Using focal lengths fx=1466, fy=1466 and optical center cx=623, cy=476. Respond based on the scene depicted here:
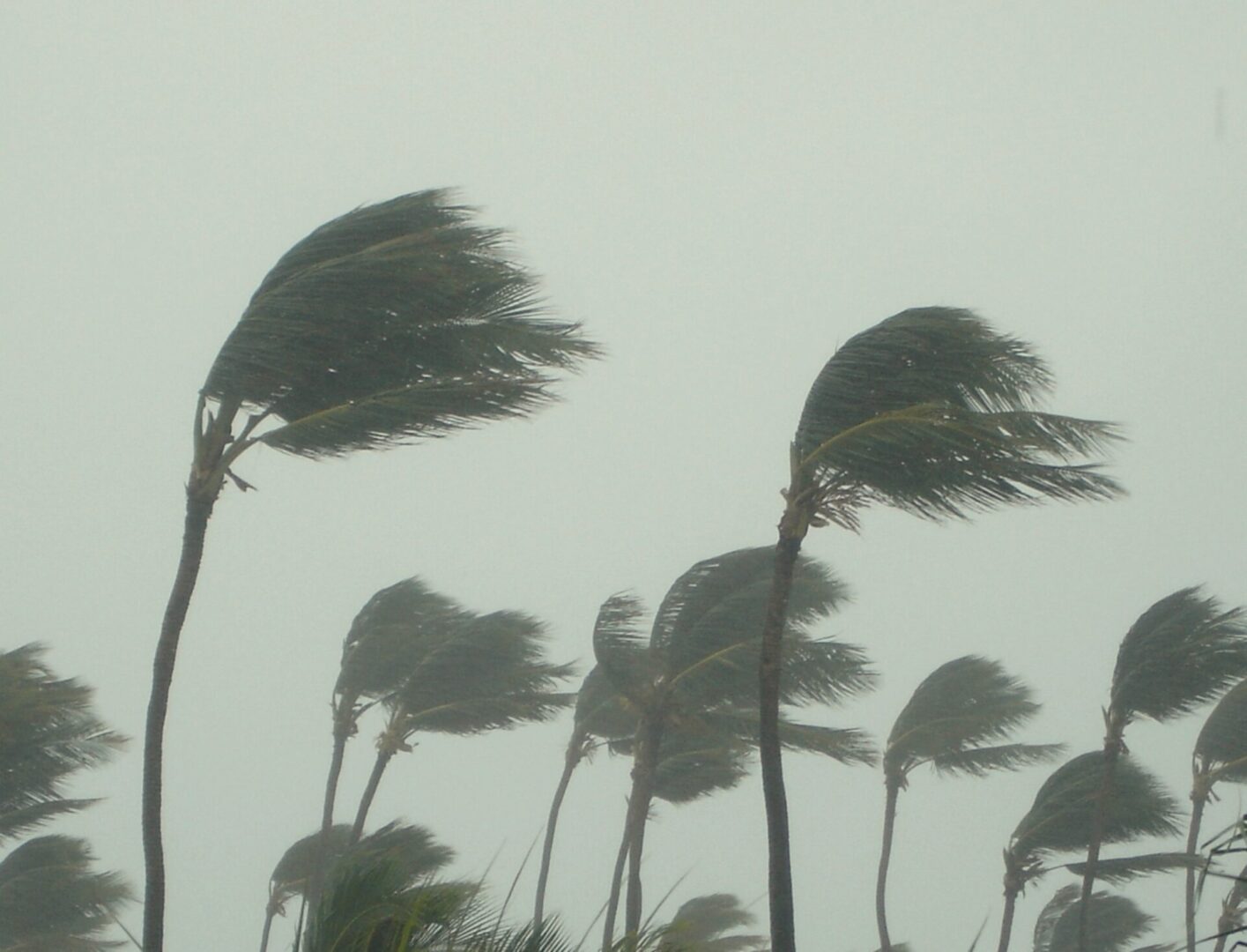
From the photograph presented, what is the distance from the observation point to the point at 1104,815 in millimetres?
23859

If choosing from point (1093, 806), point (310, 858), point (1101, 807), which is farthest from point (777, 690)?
point (310, 858)

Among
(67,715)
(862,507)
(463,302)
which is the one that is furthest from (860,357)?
(67,715)

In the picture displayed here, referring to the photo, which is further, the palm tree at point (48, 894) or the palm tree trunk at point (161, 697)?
the palm tree at point (48, 894)

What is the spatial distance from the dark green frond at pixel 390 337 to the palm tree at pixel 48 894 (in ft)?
51.0

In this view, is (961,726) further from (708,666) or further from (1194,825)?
(708,666)

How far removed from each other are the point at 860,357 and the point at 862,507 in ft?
4.28

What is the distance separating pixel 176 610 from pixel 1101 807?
15.9 meters

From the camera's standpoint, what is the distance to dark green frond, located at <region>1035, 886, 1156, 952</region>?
3494 cm

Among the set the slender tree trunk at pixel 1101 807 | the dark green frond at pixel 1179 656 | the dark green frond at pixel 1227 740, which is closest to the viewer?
the dark green frond at pixel 1179 656

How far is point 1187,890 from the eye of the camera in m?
30.2

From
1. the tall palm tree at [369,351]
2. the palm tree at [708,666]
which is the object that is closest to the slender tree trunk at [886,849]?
the palm tree at [708,666]

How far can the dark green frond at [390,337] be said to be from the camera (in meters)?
12.2

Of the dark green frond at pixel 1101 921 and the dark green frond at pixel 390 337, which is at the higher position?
the dark green frond at pixel 390 337

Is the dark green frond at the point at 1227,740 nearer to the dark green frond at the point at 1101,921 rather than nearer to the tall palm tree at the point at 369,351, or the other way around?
the dark green frond at the point at 1101,921
